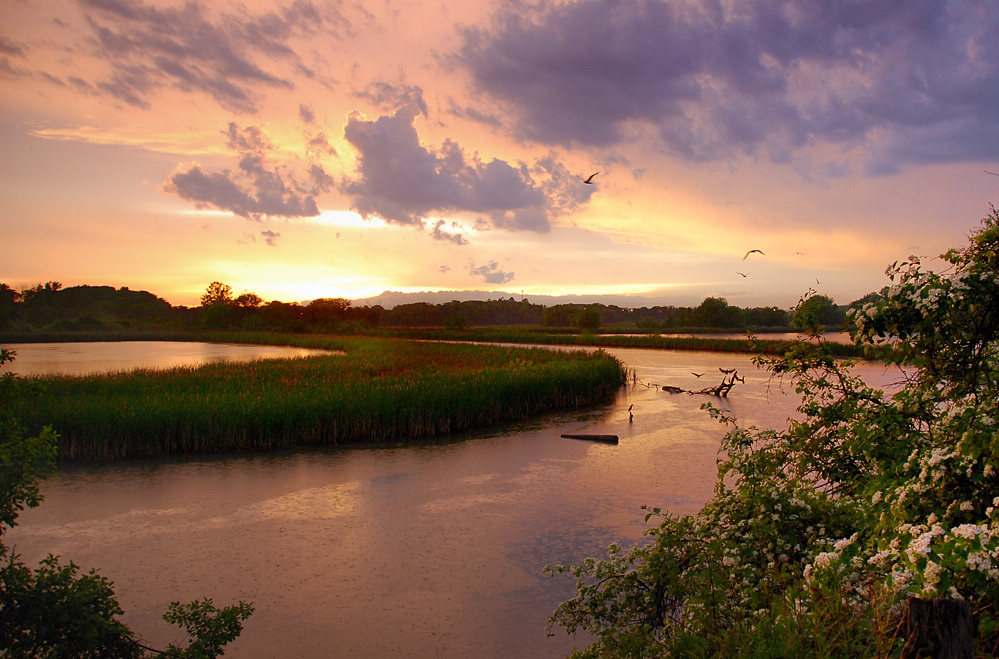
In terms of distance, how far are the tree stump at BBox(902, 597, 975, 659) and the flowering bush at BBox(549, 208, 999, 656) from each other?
0.06 m

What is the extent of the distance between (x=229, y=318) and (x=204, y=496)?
9211cm

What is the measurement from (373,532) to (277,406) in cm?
680

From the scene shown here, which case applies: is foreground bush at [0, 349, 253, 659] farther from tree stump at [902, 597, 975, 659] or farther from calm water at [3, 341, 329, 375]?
calm water at [3, 341, 329, 375]

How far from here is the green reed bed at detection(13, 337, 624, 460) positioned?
492 inches

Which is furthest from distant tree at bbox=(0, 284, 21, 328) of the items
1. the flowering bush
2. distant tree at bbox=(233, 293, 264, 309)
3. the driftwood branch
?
the flowering bush

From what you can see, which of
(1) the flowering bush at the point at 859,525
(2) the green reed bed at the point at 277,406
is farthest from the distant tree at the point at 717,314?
(1) the flowering bush at the point at 859,525

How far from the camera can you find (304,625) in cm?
568

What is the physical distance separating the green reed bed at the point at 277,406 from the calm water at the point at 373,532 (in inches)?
45.4

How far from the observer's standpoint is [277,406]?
13.8m

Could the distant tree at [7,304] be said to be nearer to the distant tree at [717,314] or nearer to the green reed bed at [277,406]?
the green reed bed at [277,406]

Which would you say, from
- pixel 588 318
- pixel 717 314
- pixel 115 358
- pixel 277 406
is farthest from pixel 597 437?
pixel 717 314

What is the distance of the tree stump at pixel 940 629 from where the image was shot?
2467 mm

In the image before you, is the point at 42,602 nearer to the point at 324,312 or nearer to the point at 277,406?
the point at 277,406

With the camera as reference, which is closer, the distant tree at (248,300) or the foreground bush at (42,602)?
the foreground bush at (42,602)
